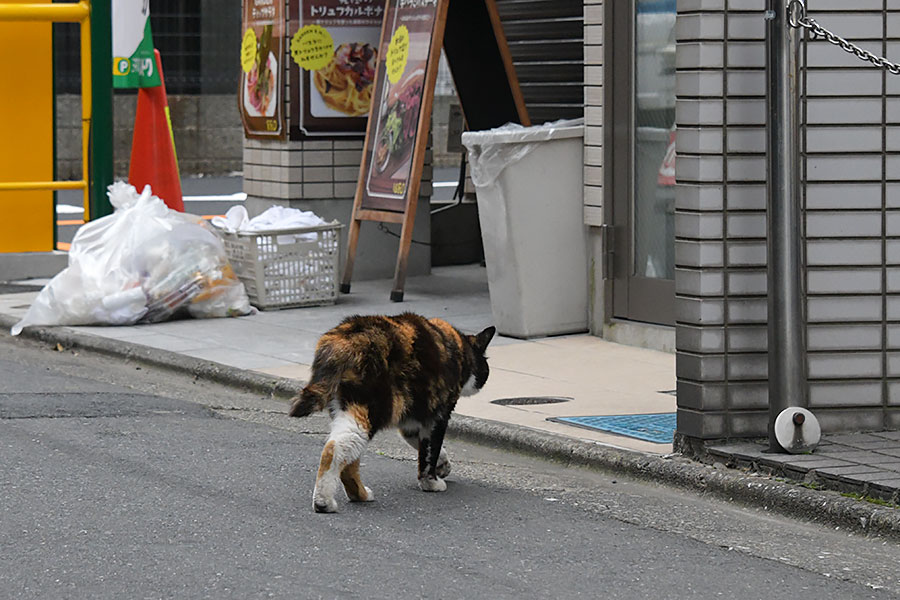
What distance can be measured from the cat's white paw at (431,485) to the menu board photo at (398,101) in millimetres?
5398

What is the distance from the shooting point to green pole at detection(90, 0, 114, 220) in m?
12.6

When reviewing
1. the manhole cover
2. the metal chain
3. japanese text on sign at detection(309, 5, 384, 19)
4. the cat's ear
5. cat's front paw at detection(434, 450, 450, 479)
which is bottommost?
cat's front paw at detection(434, 450, 450, 479)

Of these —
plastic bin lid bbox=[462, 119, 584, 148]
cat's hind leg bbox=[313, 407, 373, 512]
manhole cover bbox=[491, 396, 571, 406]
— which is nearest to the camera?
cat's hind leg bbox=[313, 407, 373, 512]

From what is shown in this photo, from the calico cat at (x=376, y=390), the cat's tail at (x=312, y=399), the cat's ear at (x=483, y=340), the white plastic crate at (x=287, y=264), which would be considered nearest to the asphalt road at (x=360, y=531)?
the calico cat at (x=376, y=390)

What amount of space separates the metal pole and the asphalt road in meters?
0.70

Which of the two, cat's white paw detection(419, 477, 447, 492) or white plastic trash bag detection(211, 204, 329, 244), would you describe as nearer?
cat's white paw detection(419, 477, 447, 492)

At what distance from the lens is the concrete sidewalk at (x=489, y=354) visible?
7770 millimetres

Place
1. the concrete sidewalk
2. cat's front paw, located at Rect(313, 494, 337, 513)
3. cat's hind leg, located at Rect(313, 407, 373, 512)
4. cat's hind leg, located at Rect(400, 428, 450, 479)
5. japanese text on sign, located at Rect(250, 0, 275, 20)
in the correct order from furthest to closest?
japanese text on sign, located at Rect(250, 0, 275, 20) → the concrete sidewalk → cat's hind leg, located at Rect(400, 428, 450, 479) → cat's front paw, located at Rect(313, 494, 337, 513) → cat's hind leg, located at Rect(313, 407, 373, 512)

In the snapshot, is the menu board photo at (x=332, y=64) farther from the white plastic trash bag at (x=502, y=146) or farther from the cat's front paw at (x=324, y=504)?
the cat's front paw at (x=324, y=504)

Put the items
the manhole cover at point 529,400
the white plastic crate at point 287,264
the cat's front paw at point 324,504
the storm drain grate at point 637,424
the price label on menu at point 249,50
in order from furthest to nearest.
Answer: the price label on menu at point 249,50, the white plastic crate at point 287,264, the manhole cover at point 529,400, the storm drain grate at point 637,424, the cat's front paw at point 324,504

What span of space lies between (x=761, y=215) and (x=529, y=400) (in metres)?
2.07

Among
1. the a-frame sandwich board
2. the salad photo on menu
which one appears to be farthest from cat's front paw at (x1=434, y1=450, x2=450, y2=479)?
the salad photo on menu

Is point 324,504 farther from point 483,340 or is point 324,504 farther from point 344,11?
point 344,11

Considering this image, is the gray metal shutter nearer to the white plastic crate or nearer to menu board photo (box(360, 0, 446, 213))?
menu board photo (box(360, 0, 446, 213))
